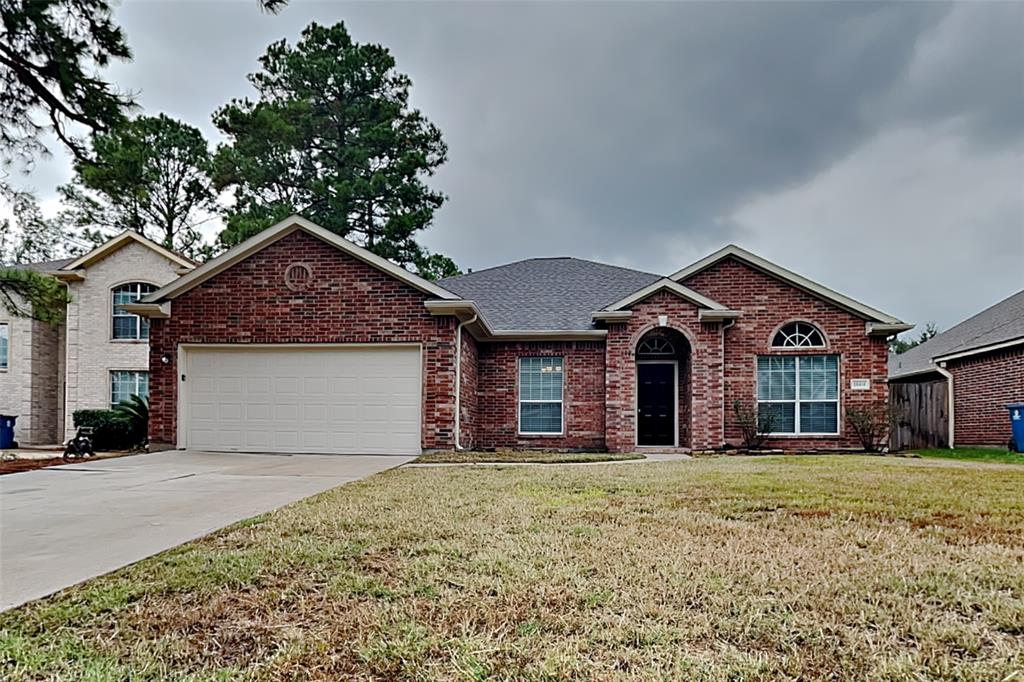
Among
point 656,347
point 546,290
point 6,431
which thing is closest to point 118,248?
point 6,431

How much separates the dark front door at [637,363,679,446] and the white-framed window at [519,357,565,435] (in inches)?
82.6

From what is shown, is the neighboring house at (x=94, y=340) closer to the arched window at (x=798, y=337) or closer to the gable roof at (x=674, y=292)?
the gable roof at (x=674, y=292)

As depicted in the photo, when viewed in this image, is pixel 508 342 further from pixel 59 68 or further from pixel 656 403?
pixel 59 68

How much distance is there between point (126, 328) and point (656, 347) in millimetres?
14992

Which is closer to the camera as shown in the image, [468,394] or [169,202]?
[468,394]

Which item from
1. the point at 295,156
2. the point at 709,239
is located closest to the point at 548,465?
the point at 709,239

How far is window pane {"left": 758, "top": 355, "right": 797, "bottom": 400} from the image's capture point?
49.9 ft

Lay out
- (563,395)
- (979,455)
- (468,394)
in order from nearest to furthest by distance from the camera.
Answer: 1. (979,455)
2. (468,394)
3. (563,395)

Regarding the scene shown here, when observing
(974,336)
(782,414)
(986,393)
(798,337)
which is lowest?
(782,414)

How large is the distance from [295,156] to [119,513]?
2391 cm

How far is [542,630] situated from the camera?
2.93 meters

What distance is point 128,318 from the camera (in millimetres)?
19547

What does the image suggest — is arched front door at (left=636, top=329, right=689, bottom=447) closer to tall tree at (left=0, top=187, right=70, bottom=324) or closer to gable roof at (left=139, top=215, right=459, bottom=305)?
gable roof at (left=139, top=215, right=459, bottom=305)

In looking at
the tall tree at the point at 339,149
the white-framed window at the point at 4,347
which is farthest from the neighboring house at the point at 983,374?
the white-framed window at the point at 4,347
